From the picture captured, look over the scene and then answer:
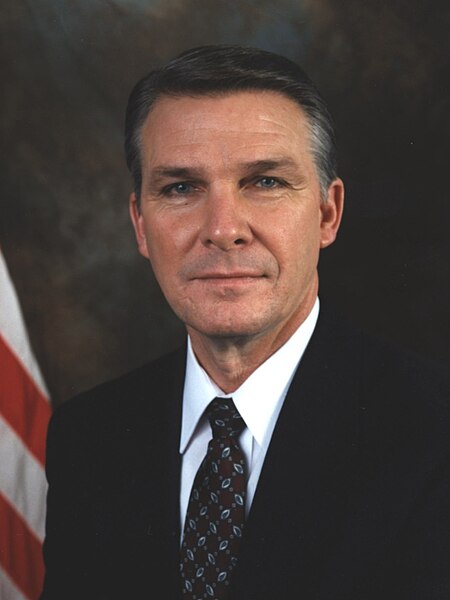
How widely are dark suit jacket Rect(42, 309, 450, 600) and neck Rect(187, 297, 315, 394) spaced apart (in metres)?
0.08

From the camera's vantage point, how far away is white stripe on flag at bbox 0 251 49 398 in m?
2.91

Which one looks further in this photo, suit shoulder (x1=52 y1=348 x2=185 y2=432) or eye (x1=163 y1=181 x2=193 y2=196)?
suit shoulder (x1=52 y1=348 x2=185 y2=432)

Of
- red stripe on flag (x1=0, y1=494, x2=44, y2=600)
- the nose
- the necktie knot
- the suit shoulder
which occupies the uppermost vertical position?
the nose

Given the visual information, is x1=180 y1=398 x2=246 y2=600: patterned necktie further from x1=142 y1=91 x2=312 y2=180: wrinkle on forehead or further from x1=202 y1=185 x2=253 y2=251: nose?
x1=142 y1=91 x2=312 y2=180: wrinkle on forehead

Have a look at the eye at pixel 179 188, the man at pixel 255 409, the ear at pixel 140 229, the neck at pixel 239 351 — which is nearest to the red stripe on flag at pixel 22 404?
the man at pixel 255 409

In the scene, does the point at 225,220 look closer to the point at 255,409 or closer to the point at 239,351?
the point at 239,351

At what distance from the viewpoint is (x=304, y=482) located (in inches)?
80.7

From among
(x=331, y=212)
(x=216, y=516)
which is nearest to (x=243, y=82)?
(x=331, y=212)

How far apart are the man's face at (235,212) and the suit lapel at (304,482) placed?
0.59 feet

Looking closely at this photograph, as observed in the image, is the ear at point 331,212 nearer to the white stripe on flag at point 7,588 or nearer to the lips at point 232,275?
the lips at point 232,275

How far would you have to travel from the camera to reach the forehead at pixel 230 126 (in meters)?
2.12

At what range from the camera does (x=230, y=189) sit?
2094 millimetres

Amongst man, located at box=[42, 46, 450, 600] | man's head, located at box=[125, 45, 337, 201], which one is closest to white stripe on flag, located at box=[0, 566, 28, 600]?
man, located at box=[42, 46, 450, 600]

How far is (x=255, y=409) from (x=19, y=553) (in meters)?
1.15
